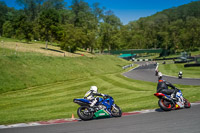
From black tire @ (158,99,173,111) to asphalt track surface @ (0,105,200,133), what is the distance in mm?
1162

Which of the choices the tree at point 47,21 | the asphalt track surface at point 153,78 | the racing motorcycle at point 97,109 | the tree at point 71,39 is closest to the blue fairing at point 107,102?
the racing motorcycle at point 97,109

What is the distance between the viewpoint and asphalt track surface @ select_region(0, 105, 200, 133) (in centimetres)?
931

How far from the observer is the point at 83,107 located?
1212cm

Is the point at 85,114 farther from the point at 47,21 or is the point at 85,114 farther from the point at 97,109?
the point at 47,21

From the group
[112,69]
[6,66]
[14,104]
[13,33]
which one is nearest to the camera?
[14,104]

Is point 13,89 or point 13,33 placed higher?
point 13,33

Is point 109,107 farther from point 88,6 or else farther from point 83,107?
point 88,6

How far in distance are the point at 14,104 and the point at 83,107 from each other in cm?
1165

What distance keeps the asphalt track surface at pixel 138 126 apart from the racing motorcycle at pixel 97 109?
1.55ft

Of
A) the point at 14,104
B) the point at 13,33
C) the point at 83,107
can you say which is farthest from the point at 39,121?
the point at 13,33

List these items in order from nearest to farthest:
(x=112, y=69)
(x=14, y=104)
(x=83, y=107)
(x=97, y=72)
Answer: (x=83, y=107) < (x=14, y=104) < (x=97, y=72) < (x=112, y=69)

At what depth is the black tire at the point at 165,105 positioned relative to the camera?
13284 mm

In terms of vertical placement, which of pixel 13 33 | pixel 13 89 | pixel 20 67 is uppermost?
pixel 13 33

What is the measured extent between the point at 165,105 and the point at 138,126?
3974 millimetres
